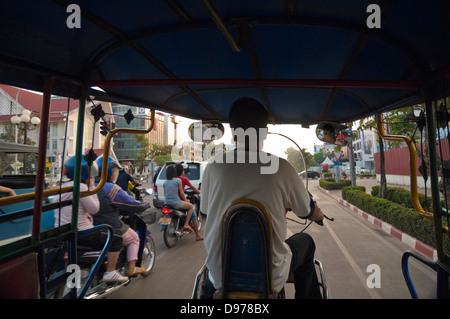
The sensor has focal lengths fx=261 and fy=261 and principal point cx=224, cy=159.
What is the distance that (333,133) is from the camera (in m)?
2.87

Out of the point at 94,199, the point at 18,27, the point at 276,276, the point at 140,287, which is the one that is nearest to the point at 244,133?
the point at 276,276

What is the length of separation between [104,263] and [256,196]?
247 cm

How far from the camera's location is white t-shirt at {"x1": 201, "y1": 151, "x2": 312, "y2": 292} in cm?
143

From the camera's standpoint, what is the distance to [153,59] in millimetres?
2217

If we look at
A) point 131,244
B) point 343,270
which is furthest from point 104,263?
point 343,270

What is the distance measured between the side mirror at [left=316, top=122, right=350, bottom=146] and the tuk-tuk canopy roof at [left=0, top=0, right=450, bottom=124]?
41cm

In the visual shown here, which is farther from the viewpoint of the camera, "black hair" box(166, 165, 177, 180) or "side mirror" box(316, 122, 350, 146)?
"black hair" box(166, 165, 177, 180)

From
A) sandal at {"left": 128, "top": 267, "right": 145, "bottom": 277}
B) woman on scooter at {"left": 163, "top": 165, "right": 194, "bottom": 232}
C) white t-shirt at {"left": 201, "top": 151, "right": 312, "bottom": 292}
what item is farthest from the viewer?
woman on scooter at {"left": 163, "top": 165, "right": 194, "bottom": 232}

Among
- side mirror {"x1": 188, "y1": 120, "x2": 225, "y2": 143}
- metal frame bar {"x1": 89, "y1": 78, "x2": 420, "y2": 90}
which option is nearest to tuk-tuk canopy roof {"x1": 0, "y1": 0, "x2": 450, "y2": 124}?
metal frame bar {"x1": 89, "y1": 78, "x2": 420, "y2": 90}

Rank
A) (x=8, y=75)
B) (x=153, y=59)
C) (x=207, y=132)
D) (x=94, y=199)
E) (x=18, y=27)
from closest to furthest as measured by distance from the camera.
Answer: (x=18, y=27)
(x=8, y=75)
(x=153, y=59)
(x=94, y=199)
(x=207, y=132)

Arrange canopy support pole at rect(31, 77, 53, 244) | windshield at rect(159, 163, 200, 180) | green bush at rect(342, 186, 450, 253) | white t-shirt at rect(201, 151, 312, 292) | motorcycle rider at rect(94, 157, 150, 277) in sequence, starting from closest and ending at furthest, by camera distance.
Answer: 1. white t-shirt at rect(201, 151, 312, 292)
2. canopy support pole at rect(31, 77, 53, 244)
3. motorcycle rider at rect(94, 157, 150, 277)
4. green bush at rect(342, 186, 450, 253)
5. windshield at rect(159, 163, 200, 180)

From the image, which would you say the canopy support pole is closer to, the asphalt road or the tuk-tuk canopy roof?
the tuk-tuk canopy roof
